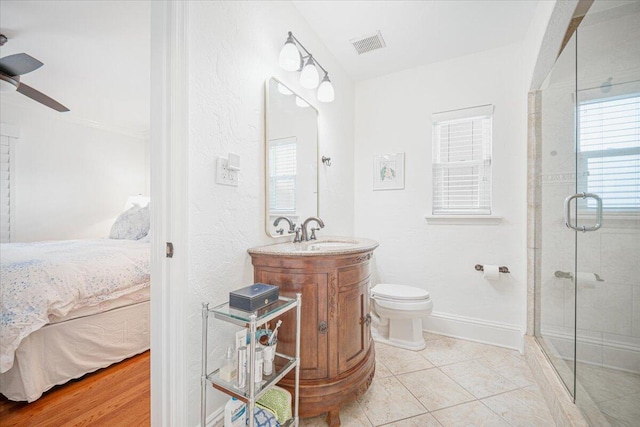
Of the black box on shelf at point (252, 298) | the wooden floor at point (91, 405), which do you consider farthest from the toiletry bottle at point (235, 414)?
the wooden floor at point (91, 405)

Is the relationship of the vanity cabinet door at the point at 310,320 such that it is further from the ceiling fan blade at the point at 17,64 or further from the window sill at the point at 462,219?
the ceiling fan blade at the point at 17,64

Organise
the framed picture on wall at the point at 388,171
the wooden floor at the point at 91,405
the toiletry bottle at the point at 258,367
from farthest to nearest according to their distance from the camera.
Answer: the framed picture on wall at the point at 388,171, the wooden floor at the point at 91,405, the toiletry bottle at the point at 258,367

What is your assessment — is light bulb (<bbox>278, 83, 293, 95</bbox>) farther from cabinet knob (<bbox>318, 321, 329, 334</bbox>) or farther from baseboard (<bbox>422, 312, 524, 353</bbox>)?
baseboard (<bbox>422, 312, 524, 353</bbox>)

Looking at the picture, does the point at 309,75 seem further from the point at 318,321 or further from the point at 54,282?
the point at 54,282

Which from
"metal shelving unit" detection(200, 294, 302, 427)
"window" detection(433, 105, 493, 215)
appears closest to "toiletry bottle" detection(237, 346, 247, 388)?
"metal shelving unit" detection(200, 294, 302, 427)

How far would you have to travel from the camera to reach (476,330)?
2.34 m

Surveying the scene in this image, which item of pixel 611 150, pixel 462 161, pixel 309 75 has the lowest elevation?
pixel 611 150

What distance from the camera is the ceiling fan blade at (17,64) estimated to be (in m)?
1.79

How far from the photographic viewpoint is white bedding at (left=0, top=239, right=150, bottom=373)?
146 centimetres

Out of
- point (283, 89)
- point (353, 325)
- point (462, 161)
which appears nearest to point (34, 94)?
point (283, 89)

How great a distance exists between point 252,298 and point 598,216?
1825 mm

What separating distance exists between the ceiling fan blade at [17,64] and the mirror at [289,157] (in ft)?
5.24

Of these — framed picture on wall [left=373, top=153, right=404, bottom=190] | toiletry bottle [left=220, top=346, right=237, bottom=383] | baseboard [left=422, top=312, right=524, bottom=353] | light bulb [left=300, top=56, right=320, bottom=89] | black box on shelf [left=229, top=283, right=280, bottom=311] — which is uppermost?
light bulb [left=300, top=56, right=320, bottom=89]

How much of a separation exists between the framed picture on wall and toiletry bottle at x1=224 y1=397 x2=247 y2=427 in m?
2.17
